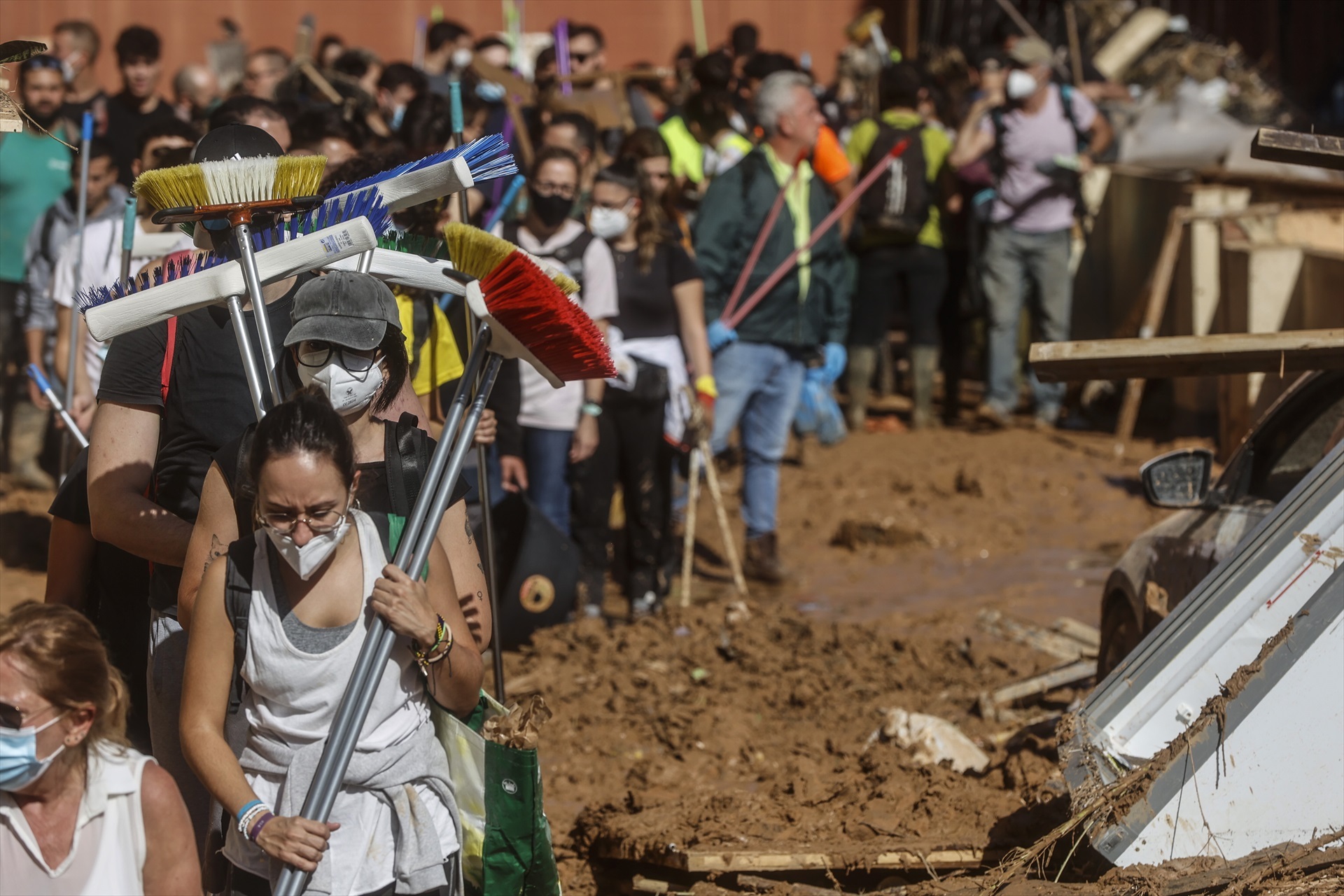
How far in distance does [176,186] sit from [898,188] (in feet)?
27.5

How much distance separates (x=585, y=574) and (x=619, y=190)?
197 centimetres

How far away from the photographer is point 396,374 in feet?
11.2

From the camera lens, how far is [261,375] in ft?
11.1

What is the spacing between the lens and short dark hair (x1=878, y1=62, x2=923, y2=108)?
37.5ft

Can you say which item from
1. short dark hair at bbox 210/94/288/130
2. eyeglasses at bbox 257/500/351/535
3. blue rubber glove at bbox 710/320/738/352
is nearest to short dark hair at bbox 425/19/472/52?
blue rubber glove at bbox 710/320/738/352

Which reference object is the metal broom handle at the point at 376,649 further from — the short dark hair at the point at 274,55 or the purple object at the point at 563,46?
the purple object at the point at 563,46

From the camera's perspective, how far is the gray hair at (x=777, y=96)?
27.6ft

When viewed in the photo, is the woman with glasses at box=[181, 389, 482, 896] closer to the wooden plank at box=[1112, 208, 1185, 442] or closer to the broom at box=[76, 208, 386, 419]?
the broom at box=[76, 208, 386, 419]

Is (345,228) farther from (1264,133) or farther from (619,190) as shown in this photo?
(619,190)

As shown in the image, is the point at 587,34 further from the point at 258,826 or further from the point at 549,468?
the point at 258,826

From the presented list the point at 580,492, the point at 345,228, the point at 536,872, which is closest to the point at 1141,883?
the point at 536,872

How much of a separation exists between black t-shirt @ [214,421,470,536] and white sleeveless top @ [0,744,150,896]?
69 cm

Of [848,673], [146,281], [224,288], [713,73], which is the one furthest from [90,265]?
[713,73]

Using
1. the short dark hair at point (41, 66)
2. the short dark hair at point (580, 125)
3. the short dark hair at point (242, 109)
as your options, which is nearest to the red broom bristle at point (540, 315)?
the short dark hair at point (242, 109)
